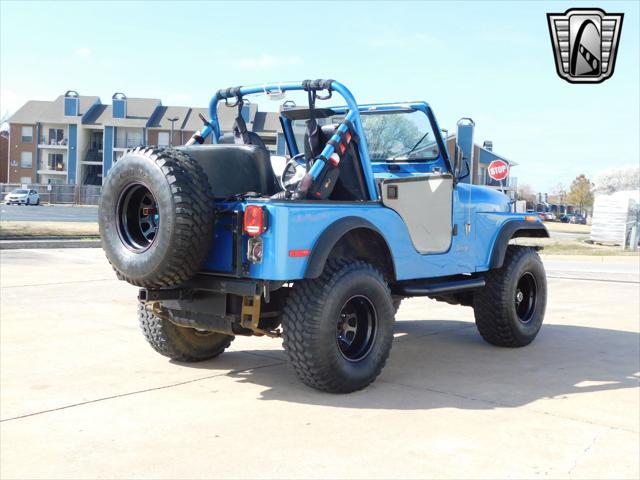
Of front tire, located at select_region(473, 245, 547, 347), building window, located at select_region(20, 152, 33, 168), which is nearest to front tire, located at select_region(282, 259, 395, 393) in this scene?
front tire, located at select_region(473, 245, 547, 347)

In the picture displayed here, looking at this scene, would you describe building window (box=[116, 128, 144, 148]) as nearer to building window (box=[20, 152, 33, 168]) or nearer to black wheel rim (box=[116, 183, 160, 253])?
building window (box=[20, 152, 33, 168])

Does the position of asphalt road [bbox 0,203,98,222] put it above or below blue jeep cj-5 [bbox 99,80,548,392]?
below

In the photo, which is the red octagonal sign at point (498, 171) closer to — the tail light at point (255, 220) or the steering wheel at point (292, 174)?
the steering wheel at point (292, 174)

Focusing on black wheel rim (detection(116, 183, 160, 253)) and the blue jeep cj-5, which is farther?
black wheel rim (detection(116, 183, 160, 253))

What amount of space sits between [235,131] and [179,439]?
296cm

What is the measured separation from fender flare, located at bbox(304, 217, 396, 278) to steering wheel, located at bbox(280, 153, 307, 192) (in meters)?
0.60

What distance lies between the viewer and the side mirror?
21.1ft

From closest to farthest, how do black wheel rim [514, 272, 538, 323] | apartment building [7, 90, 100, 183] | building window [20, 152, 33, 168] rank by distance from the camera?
1. black wheel rim [514, 272, 538, 323]
2. apartment building [7, 90, 100, 183]
3. building window [20, 152, 33, 168]

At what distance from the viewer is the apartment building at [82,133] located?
6812 centimetres

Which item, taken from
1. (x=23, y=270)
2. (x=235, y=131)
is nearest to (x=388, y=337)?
(x=235, y=131)

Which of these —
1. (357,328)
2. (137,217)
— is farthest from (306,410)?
(137,217)

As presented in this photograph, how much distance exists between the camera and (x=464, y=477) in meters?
3.74

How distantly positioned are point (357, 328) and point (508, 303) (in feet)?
6.86

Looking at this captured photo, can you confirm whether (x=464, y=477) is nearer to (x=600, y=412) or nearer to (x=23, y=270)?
(x=600, y=412)
